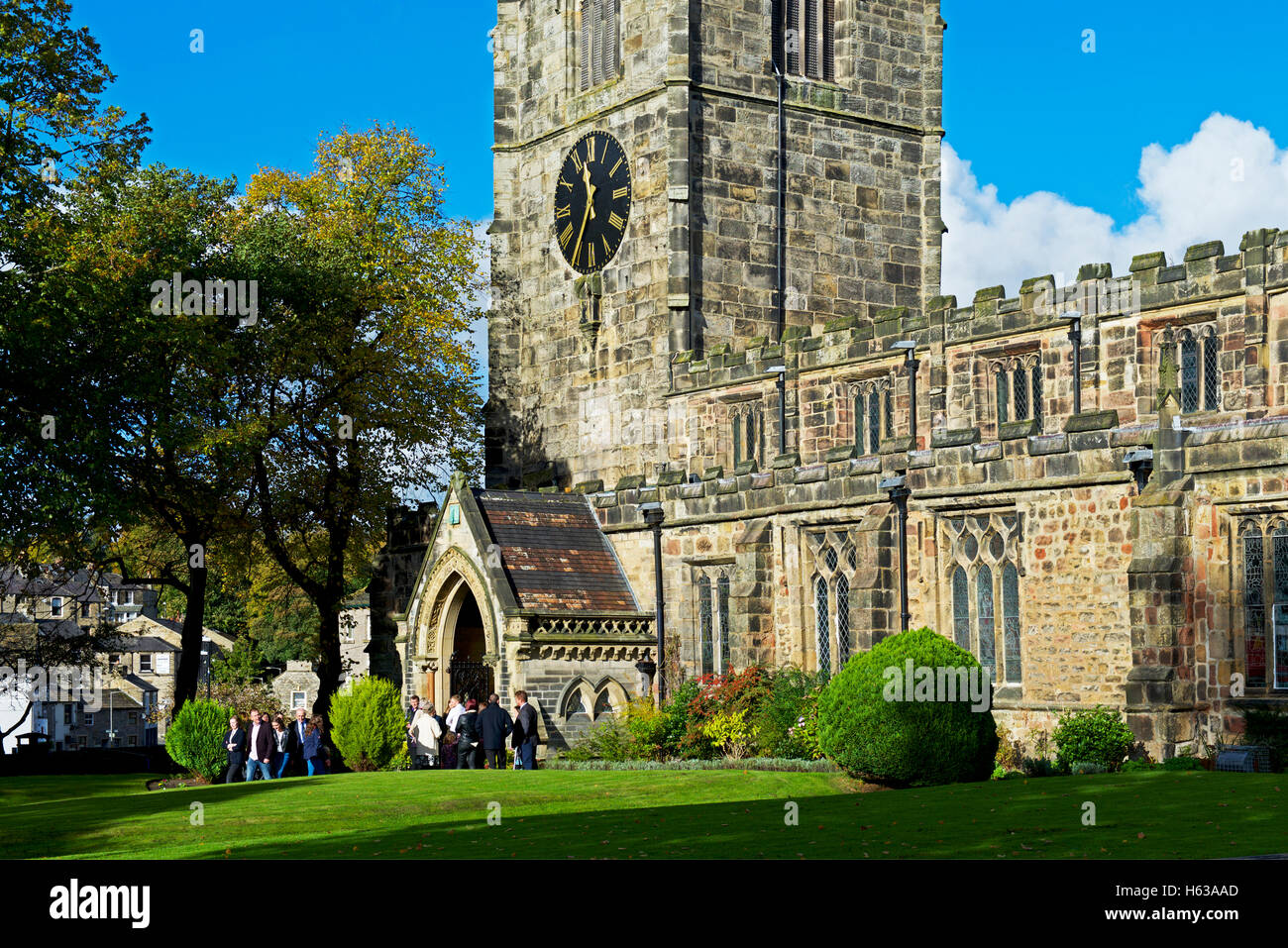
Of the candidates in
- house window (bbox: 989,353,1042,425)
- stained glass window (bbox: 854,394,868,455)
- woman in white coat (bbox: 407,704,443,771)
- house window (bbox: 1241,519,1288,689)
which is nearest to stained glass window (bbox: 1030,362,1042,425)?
house window (bbox: 989,353,1042,425)

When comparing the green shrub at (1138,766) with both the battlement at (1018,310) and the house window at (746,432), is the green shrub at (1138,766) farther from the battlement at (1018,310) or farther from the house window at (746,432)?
the house window at (746,432)

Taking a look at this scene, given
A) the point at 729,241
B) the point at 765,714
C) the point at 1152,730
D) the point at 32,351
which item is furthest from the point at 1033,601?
the point at 32,351

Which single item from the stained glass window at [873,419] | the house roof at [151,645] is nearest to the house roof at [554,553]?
the stained glass window at [873,419]

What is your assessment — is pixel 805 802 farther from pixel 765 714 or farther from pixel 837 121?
pixel 837 121

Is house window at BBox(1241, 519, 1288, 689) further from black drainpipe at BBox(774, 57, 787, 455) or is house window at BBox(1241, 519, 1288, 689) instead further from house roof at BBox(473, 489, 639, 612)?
black drainpipe at BBox(774, 57, 787, 455)

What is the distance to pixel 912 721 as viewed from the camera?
85.4ft

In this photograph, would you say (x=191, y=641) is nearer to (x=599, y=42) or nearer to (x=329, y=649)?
(x=329, y=649)

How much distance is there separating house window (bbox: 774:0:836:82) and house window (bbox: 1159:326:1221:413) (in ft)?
58.6

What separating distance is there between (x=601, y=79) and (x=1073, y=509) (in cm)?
2317

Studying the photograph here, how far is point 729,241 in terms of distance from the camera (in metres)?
45.5

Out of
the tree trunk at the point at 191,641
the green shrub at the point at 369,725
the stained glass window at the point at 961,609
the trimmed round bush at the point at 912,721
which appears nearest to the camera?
the trimmed round bush at the point at 912,721

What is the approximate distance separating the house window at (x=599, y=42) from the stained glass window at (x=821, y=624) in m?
18.1

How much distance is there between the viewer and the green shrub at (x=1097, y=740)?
27922 mm

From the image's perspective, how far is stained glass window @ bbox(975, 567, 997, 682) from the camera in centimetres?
3209
